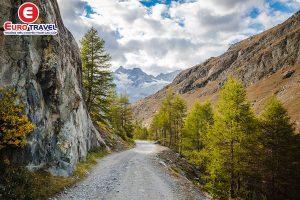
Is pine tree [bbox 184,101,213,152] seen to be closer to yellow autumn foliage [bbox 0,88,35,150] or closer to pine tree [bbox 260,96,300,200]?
pine tree [bbox 260,96,300,200]

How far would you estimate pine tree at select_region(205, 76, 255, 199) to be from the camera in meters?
22.6

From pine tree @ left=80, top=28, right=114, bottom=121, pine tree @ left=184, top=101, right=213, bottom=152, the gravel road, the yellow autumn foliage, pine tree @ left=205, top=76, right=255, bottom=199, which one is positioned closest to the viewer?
the yellow autumn foliage

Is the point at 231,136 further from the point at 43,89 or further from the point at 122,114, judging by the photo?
the point at 122,114

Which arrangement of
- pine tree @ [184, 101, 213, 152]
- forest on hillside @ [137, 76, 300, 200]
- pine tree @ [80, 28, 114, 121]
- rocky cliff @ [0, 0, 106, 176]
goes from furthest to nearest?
pine tree @ [184, 101, 213, 152] < pine tree @ [80, 28, 114, 121] < forest on hillside @ [137, 76, 300, 200] < rocky cliff @ [0, 0, 106, 176]

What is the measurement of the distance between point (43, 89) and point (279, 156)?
24781 mm

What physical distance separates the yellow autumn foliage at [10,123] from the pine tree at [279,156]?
24.4 metres

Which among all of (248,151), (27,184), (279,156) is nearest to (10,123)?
(27,184)

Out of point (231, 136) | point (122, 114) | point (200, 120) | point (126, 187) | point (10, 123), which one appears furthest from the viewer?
point (122, 114)

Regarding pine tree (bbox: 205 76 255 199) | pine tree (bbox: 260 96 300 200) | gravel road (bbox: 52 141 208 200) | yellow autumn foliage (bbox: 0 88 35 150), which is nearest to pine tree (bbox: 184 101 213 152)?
pine tree (bbox: 260 96 300 200)

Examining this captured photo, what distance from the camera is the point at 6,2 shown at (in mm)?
14305

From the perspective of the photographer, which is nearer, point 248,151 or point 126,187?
point 126,187

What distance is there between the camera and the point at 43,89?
16.9m

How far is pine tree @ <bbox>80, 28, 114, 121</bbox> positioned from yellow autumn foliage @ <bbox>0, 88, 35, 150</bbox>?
25247 mm

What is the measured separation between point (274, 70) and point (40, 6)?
6899 inches
